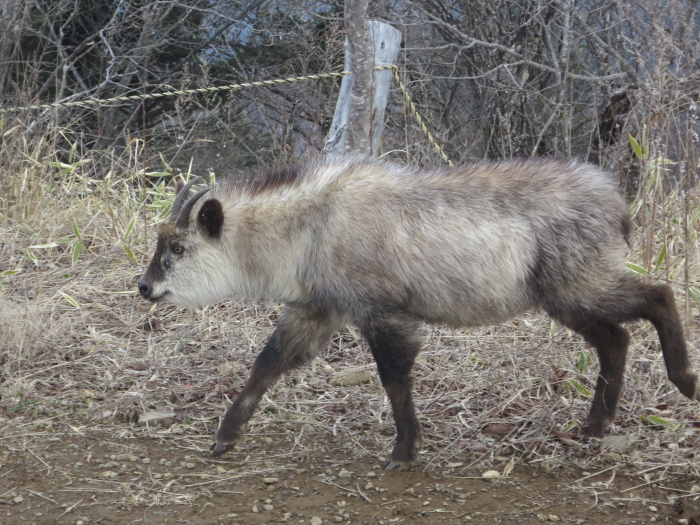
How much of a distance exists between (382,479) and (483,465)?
17.6 inches

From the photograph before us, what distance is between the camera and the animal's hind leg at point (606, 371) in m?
3.79

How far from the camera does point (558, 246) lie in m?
3.61

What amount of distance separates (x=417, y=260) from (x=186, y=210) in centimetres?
105

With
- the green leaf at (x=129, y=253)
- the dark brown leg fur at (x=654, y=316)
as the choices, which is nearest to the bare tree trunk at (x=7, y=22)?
the green leaf at (x=129, y=253)

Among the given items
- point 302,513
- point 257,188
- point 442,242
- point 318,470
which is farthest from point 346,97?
point 302,513

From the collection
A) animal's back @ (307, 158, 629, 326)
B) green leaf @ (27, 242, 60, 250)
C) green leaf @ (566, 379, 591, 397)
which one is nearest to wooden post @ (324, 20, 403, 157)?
animal's back @ (307, 158, 629, 326)

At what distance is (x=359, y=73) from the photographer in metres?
5.30

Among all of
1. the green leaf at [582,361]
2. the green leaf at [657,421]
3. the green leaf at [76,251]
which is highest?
the green leaf at [582,361]

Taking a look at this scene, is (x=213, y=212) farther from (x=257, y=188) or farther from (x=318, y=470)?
(x=318, y=470)

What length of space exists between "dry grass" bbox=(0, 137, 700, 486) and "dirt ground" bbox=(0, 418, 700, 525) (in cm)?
9

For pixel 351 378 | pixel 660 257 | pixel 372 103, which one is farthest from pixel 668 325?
pixel 372 103

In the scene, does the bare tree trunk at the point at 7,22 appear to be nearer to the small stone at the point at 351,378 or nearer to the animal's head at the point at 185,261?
the animal's head at the point at 185,261

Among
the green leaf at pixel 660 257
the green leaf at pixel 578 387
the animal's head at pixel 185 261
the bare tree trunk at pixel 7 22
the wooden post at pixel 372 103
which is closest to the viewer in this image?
the animal's head at pixel 185 261

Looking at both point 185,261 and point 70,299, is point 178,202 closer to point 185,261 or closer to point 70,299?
point 185,261
